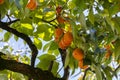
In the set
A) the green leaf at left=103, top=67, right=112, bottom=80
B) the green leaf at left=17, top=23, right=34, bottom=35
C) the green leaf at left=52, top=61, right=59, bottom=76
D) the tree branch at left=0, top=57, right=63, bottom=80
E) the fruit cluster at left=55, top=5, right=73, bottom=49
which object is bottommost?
the green leaf at left=52, top=61, right=59, bottom=76

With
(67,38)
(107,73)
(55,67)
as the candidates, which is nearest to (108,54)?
(107,73)

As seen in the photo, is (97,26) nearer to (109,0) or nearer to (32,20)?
(109,0)

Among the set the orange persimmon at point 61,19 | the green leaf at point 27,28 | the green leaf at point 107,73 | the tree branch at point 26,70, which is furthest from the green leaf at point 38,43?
the green leaf at point 107,73

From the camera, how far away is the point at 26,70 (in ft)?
6.97

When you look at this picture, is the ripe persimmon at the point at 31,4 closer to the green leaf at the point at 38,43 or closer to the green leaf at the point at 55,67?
the green leaf at the point at 55,67

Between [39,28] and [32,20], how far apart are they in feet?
0.21

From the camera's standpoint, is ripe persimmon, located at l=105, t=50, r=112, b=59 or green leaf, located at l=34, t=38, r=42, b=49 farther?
green leaf, located at l=34, t=38, r=42, b=49

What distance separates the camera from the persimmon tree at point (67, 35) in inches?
66.8

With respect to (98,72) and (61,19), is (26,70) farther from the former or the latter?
(98,72)

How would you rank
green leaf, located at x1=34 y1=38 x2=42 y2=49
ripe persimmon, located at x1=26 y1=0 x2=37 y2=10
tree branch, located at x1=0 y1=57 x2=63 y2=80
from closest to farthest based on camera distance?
ripe persimmon, located at x1=26 y1=0 x2=37 y2=10, tree branch, located at x1=0 y1=57 x2=63 y2=80, green leaf, located at x1=34 y1=38 x2=42 y2=49

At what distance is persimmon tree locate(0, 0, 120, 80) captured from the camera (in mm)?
1697

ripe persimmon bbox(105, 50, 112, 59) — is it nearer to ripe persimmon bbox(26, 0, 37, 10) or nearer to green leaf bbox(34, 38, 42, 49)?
ripe persimmon bbox(26, 0, 37, 10)

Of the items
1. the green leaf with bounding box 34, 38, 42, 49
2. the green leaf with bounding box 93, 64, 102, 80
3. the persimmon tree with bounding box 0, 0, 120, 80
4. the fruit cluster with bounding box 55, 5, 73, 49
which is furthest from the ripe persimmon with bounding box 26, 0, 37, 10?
the green leaf with bounding box 34, 38, 42, 49

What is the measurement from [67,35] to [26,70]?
0.53m
